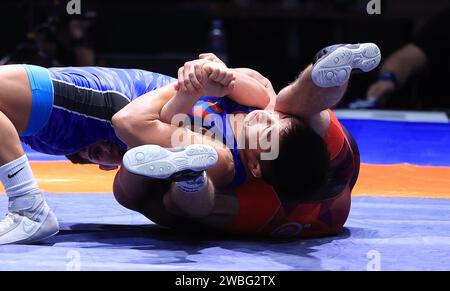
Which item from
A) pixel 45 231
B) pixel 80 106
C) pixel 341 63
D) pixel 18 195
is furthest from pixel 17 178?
pixel 341 63

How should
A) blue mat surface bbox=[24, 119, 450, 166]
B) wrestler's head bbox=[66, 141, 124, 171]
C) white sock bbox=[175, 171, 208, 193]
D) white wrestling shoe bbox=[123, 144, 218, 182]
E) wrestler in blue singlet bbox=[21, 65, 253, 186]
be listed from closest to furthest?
white wrestling shoe bbox=[123, 144, 218, 182] → white sock bbox=[175, 171, 208, 193] → wrestler in blue singlet bbox=[21, 65, 253, 186] → wrestler's head bbox=[66, 141, 124, 171] → blue mat surface bbox=[24, 119, 450, 166]

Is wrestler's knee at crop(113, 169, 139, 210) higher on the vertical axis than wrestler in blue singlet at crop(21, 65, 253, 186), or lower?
lower

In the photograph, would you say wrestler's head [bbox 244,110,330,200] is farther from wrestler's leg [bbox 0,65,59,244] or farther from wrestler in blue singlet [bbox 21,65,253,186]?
wrestler's leg [bbox 0,65,59,244]

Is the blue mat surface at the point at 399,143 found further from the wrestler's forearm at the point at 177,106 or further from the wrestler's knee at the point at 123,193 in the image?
the wrestler's forearm at the point at 177,106

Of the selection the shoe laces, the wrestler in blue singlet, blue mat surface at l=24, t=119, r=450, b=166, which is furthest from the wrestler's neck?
blue mat surface at l=24, t=119, r=450, b=166

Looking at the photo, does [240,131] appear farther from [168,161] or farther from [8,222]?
[8,222]

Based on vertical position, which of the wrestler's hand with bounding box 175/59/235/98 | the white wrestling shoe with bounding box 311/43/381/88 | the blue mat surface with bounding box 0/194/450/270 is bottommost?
the blue mat surface with bounding box 0/194/450/270

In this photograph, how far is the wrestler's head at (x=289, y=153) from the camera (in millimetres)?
2658

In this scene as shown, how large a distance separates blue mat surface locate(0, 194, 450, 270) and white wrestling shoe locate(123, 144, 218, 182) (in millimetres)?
256

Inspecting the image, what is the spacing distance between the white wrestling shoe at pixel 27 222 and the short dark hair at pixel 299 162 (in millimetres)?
688

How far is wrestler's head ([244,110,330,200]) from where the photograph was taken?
266 cm

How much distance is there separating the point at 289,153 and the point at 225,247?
35 cm

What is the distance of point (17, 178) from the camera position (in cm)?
271
